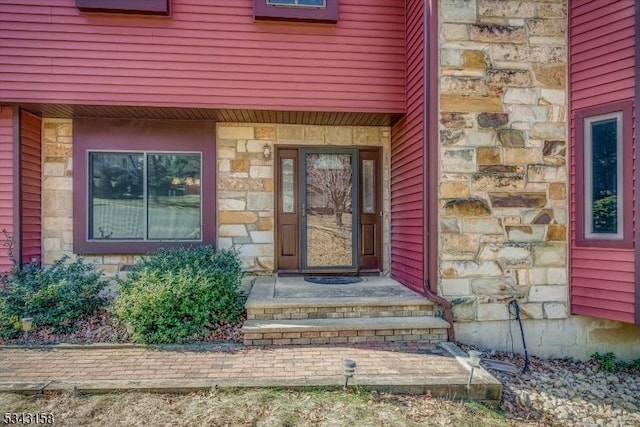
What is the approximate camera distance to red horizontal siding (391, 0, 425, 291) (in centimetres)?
475

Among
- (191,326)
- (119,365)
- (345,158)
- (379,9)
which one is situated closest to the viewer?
(119,365)

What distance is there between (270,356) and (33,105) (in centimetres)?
431

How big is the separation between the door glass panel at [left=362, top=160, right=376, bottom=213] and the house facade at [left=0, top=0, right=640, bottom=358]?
0.03 meters

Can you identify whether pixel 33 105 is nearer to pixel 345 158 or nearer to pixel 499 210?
pixel 345 158

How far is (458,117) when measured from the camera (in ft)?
14.7

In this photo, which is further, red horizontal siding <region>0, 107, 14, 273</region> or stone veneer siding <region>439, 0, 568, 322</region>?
red horizontal siding <region>0, 107, 14, 273</region>

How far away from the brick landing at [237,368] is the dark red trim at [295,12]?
4027 mm

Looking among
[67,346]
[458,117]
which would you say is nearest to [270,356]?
[67,346]

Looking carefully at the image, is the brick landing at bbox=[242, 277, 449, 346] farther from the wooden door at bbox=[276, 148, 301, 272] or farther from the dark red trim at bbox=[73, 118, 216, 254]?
the dark red trim at bbox=[73, 118, 216, 254]

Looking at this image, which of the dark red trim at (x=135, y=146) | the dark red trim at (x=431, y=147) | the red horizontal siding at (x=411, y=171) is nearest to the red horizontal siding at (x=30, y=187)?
the dark red trim at (x=135, y=146)

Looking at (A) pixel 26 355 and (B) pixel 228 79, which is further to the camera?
(B) pixel 228 79

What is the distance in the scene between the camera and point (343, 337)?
4.16m

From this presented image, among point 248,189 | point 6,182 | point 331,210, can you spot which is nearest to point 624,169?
point 331,210

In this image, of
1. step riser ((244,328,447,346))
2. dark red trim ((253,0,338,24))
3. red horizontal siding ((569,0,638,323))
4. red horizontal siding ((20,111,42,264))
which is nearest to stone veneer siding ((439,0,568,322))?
red horizontal siding ((569,0,638,323))
